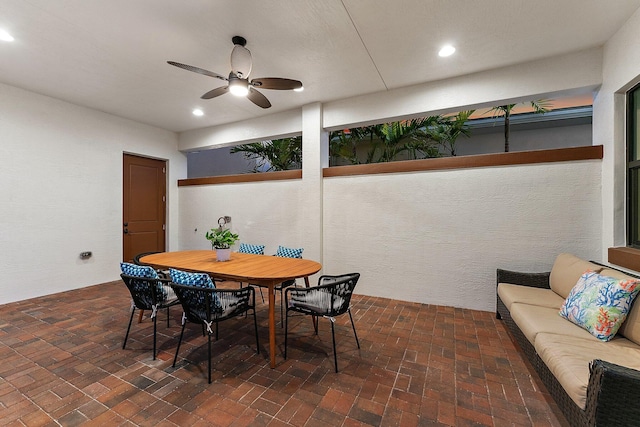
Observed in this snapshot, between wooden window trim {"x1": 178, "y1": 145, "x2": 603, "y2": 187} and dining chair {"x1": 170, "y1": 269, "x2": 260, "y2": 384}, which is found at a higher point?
wooden window trim {"x1": 178, "y1": 145, "x2": 603, "y2": 187}

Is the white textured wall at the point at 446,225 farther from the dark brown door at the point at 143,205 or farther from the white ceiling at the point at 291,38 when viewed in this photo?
the dark brown door at the point at 143,205

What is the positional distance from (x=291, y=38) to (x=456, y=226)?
2.91 meters

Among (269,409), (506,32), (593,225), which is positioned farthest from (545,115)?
(269,409)

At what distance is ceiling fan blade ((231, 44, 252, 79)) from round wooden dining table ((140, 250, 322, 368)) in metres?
1.85

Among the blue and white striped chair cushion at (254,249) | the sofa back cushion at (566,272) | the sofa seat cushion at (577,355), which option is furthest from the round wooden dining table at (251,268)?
the sofa back cushion at (566,272)

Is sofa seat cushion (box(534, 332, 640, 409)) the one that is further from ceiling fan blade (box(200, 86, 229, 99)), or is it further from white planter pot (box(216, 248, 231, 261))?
ceiling fan blade (box(200, 86, 229, 99))

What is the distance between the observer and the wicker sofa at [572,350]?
1.21m

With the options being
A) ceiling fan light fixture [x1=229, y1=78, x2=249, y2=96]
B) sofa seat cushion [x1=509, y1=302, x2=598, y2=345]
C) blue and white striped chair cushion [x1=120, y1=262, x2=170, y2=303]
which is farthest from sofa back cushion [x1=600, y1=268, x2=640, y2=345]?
blue and white striped chair cushion [x1=120, y1=262, x2=170, y2=303]

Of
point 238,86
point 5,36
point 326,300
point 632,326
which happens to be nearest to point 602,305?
point 632,326

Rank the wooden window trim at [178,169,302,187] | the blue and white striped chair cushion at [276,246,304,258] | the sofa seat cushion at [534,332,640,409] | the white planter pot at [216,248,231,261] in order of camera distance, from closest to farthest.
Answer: the sofa seat cushion at [534,332,640,409]
the white planter pot at [216,248,231,261]
the blue and white striped chair cushion at [276,246,304,258]
the wooden window trim at [178,169,302,187]

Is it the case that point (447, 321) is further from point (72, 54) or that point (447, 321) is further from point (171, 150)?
point (171, 150)

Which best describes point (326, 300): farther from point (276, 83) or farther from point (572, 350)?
point (276, 83)

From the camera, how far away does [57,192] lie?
4.16 m

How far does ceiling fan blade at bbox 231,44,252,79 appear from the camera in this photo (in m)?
2.61
